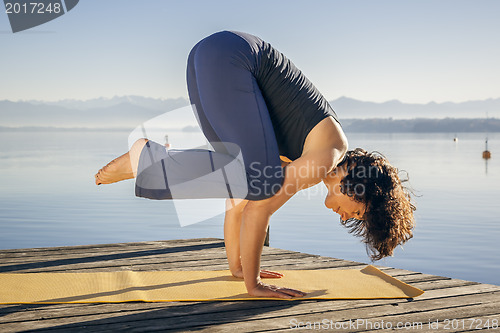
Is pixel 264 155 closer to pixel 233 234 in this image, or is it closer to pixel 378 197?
pixel 378 197

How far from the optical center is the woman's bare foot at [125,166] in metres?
2.20

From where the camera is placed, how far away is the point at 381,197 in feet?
8.16

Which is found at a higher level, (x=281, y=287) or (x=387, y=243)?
(x=387, y=243)

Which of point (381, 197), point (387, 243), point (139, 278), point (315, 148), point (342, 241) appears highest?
point (315, 148)

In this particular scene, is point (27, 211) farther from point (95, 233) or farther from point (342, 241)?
point (342, 241)

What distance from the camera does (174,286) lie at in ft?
8.88

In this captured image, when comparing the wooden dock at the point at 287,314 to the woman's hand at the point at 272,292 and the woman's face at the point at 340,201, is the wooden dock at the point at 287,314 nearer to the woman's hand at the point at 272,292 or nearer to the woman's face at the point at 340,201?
the woman's hand at the point at 272,292

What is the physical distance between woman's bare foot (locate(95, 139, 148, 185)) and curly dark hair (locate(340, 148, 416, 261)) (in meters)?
0.92

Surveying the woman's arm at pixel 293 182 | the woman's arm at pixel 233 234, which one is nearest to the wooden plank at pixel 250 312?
the woman's arm at pixel 293 182

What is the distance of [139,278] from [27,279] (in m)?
0.57

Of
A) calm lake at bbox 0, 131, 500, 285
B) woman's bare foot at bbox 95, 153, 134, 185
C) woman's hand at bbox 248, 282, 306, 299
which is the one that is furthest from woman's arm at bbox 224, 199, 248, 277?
calm lake at bbox 0, 131, 500, 285

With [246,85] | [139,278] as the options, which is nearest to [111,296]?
[139,278]

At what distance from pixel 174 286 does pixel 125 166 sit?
0.77m

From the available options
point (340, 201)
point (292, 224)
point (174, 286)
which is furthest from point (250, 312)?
point (292, 224)
